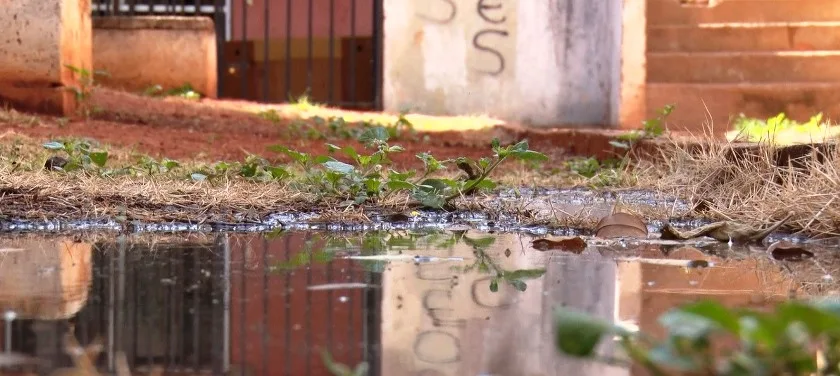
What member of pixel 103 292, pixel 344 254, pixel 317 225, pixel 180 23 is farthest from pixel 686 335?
pixel 180 23

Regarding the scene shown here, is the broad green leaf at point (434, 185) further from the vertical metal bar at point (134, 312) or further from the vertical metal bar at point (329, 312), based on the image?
the vertical metal bar at point (134, 312)

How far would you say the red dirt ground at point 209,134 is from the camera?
8203mm

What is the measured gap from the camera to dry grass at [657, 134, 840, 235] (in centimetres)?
469

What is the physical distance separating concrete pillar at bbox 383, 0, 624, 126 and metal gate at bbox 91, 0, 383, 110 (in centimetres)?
46

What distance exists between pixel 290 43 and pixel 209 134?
5.06 metres

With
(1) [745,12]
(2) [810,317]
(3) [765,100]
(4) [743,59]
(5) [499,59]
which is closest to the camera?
(2) [810,317]

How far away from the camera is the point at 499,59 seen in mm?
11523

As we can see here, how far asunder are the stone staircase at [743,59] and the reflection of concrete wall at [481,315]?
6.40 meters

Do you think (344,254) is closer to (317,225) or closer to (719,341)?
(317,225)

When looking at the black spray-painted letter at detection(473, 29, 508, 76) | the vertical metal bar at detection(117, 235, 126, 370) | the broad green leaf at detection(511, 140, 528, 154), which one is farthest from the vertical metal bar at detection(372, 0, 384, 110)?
the vertical metal bar at detection(117, 235, 126, 370)

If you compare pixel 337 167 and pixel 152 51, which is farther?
pixel 152 51

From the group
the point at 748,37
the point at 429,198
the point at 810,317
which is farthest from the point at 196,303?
the point at 748,37

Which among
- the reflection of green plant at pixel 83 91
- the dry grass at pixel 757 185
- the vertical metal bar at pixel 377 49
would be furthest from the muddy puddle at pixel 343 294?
the vertical metal bar at pixel 377 49

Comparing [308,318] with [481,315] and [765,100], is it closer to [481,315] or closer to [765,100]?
[481,315]
